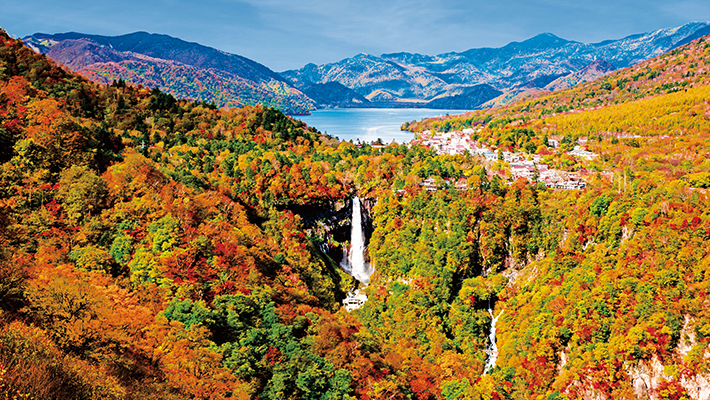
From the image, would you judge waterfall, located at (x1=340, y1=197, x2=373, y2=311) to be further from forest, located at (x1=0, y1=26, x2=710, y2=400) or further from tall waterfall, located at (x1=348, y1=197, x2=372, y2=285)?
forest, located at (x1=0, y1=26, x2=710, y2=400)

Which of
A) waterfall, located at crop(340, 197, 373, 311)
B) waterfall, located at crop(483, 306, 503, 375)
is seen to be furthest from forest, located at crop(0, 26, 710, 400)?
waterfall, located at crop(340, 197, 373, 311)

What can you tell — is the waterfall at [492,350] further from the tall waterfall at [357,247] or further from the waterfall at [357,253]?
the tall waterfall at [357,247]

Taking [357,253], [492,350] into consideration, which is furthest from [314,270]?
[492,350]

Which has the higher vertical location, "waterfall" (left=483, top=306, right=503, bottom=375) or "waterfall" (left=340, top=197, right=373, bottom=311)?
"waterfall" (left=340, top=197, right=373, bottom=311)

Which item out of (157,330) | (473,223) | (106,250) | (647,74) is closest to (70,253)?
(106,250)

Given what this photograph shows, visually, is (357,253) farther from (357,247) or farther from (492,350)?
(492,350)

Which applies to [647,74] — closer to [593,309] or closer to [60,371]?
[593,309]
